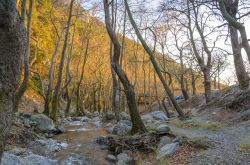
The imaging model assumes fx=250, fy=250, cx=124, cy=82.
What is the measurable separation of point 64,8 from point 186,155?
1773 cm

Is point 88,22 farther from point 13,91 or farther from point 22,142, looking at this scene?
point 13,91

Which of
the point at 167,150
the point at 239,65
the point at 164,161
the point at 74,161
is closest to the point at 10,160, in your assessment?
the point at 74,161

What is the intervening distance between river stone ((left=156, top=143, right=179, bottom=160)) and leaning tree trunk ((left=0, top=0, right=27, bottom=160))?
17.7ft

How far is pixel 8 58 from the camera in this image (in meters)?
2.18

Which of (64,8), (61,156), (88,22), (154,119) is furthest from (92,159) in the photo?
(88,22)

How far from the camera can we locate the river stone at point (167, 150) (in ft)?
22.7

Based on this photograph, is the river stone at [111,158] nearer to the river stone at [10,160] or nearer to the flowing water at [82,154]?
the flowing water at [82,154]

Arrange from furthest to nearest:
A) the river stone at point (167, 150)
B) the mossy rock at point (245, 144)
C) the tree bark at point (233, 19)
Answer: the river stone at point (167, 150), the mossy rock at point (245, 144), the tree bark at point (233, 19)

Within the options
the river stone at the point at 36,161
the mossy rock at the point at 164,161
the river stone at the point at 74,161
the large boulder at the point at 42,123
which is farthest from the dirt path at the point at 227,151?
the large boulder at the point at 42,123

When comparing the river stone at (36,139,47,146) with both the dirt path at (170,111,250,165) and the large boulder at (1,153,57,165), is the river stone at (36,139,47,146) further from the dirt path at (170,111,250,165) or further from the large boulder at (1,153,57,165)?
the dirt path at (170,111,250,165)

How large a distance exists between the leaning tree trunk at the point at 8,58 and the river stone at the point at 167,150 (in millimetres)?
5406

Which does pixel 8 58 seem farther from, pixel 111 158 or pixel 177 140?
pixel 177 140

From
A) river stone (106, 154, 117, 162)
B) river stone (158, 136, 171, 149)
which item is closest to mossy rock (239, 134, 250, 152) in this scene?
river stone (158, 136, 171, 149)

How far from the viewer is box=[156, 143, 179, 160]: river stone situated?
22.7 feet
